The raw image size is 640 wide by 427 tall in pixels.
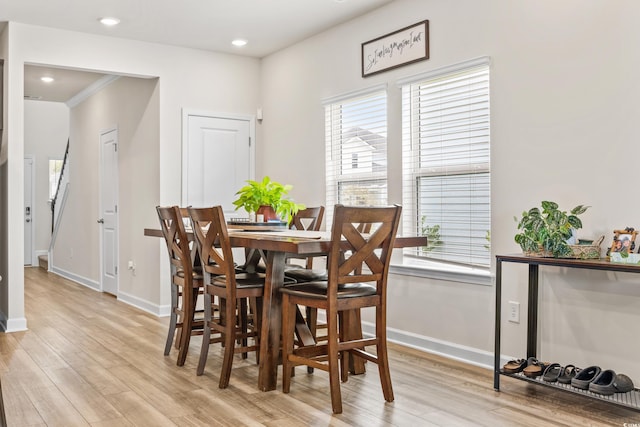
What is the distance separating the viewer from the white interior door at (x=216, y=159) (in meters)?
5.65

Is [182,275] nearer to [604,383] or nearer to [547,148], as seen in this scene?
[547,148]

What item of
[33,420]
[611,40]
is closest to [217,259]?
[33,420]

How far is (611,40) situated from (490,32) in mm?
806

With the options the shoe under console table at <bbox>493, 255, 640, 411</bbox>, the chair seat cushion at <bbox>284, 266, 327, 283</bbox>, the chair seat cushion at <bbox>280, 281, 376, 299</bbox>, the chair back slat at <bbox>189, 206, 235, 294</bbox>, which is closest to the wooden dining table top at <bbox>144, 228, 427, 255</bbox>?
the chair back slat at <bbox>189, 206, 235, 294</bbox>

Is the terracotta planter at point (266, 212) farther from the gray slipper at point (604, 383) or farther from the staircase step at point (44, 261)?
the staircase step at point (44, 261)

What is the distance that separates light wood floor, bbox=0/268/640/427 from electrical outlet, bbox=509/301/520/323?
1.18 ft

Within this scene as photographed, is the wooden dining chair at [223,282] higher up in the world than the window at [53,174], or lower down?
lower down

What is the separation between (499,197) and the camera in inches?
141

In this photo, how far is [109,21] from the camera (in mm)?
4773

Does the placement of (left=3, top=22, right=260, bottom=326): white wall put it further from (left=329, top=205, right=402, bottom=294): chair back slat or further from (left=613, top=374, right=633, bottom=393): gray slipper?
(left=613, top=374, right=633, bottom=393): gray slipper

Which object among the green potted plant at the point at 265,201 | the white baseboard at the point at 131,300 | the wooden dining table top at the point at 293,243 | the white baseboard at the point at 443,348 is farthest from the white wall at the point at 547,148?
the white baseboard at the point at 131,300

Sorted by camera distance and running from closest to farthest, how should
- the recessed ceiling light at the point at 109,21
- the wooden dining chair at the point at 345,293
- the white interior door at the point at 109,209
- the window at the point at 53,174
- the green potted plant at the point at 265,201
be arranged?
the wooden dining chair at the point at 345,293 → the green potted plant at the point at 265,201 → the recessed ceiling light at the point at 109,21 → the white interior door at the point at 109,209 → the window at the point at 53,174

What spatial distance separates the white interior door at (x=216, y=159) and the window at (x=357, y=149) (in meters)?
1.10

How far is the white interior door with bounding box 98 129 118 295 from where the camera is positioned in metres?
6.65
